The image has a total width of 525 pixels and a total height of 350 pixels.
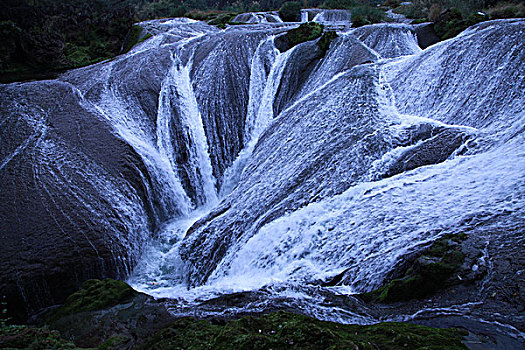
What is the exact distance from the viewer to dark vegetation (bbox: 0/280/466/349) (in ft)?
8.46

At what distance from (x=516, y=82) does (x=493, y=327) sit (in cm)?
527

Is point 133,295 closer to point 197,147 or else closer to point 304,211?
point 304,211

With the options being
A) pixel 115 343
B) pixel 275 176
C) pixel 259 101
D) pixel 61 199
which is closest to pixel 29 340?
pixel 115 343

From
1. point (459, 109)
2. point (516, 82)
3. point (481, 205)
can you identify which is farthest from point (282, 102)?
point (481, 205)

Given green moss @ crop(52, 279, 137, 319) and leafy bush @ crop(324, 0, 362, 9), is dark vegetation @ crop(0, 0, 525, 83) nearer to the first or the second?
leafy bush @ crop(324, 0, 362, 9)

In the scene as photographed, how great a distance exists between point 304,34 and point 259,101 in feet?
13.7

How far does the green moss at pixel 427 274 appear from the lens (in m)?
3.49

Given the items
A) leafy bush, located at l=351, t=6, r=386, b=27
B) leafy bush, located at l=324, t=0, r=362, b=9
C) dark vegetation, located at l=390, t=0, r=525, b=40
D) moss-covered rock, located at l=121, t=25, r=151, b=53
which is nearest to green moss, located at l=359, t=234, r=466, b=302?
dark vegetation, located at l=390, t=0, r=525, b=40

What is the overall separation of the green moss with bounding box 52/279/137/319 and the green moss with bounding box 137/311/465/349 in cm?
189

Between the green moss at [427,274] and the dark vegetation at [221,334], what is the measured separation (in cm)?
72

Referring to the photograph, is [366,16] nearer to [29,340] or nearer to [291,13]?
[291,13]

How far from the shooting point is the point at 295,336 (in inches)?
105

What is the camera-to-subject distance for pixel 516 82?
5938 mm

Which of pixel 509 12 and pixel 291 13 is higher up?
pixel 291 13
